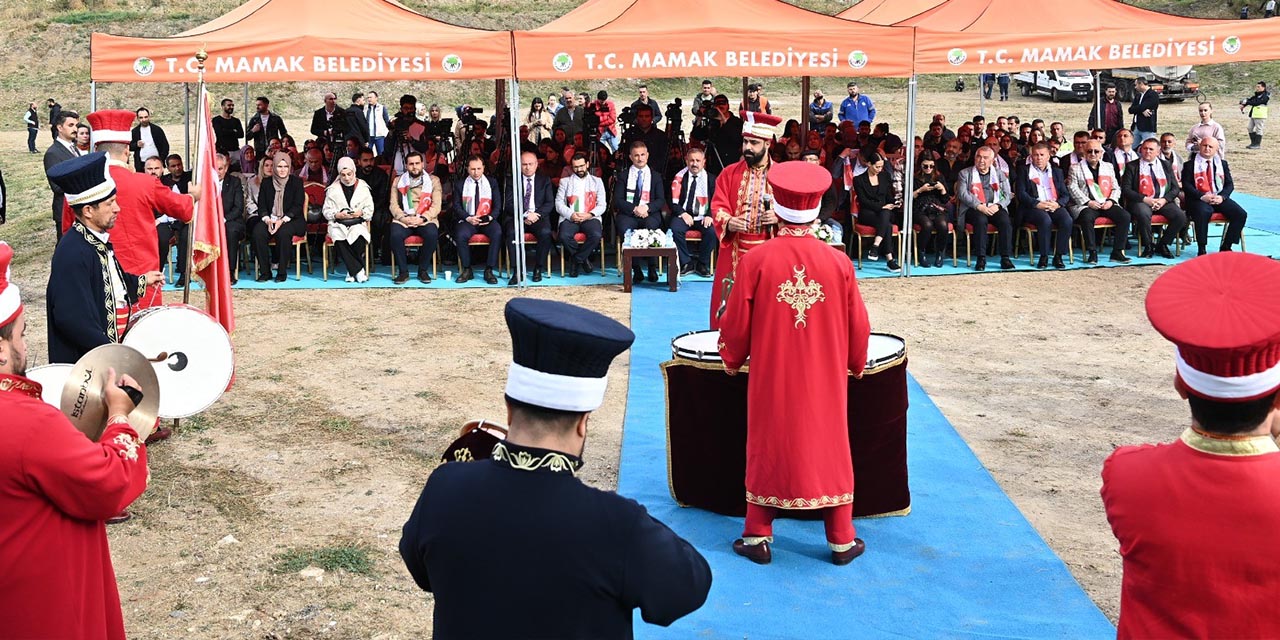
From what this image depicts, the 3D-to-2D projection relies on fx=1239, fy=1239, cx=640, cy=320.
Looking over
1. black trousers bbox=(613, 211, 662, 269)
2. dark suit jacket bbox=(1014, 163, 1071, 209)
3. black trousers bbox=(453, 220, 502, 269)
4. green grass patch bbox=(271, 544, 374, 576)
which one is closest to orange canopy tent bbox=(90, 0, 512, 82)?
black trousers bbox=(453, 220, 502, 269)

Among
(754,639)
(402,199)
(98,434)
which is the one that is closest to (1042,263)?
(402,199)

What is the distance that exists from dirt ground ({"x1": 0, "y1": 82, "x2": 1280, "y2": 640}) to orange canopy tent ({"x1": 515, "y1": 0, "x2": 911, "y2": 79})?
2.28m

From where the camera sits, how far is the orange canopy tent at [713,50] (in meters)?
12.5

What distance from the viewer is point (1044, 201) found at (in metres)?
13.9

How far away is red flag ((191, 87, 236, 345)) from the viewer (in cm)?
814

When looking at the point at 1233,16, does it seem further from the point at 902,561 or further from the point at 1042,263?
the point at 902,561

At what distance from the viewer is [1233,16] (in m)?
42.5

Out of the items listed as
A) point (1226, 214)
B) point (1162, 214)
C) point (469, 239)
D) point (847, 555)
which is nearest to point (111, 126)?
point (847, 555)

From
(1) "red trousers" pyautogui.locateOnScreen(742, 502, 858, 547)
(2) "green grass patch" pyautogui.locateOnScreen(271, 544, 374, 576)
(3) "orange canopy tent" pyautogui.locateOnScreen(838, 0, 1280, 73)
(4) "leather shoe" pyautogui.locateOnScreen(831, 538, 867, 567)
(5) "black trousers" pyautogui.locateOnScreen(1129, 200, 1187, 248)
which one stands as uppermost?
(3) "orange canopy tent" pyautogui.locateOnScreen(838, 0, 1280, 73)

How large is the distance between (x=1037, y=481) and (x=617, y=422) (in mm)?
2737

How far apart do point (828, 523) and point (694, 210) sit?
7.77m

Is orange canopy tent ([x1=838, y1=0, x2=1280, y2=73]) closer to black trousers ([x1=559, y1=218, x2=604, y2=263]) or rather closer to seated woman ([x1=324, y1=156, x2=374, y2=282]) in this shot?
black trousers ([x1=559, y1=218, x2=604, y2=263])

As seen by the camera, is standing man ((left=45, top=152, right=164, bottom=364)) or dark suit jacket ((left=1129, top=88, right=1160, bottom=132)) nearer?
standing man ((left=45, top=152, right=164, bottom=364))

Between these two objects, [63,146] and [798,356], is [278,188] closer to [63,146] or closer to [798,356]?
[63,146]
